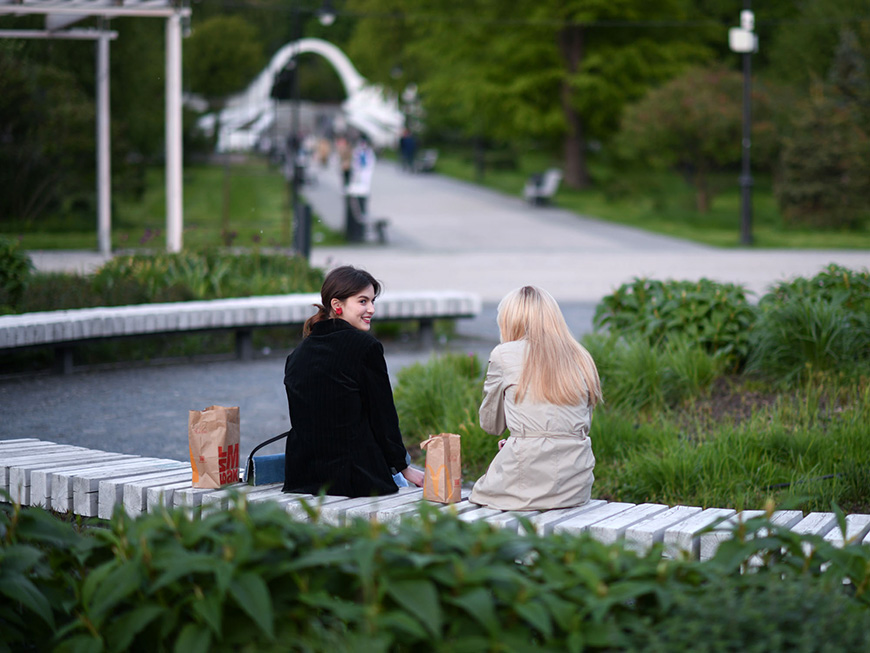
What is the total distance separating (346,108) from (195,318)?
220ft

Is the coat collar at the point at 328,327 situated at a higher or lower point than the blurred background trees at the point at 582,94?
lower

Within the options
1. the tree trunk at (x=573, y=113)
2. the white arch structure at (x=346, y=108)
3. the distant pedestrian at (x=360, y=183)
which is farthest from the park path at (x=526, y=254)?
the white arch structure at (x=346, y=108)

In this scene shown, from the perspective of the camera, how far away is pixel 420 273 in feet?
53.6

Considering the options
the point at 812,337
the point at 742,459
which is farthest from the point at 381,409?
the point at 812,337

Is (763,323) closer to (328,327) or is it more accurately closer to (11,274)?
(328,327)

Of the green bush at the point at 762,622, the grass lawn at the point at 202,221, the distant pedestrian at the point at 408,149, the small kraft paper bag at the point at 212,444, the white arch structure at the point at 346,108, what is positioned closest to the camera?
the green bush at the point at 762,622

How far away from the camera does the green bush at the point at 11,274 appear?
8.73 m

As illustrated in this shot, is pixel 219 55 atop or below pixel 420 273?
atop

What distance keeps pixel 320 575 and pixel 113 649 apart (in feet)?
1.69

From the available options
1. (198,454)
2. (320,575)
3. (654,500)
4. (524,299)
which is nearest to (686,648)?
(320,575)

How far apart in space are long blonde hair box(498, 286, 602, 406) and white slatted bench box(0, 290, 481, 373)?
473 centimetres

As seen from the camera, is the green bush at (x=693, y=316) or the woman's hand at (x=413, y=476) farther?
the green bush at (x=693, y=316)

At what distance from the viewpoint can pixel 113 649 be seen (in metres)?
2.52

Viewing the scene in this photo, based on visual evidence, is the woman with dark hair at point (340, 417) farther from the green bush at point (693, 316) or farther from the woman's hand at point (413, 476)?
the green bush at point (693, 316)
